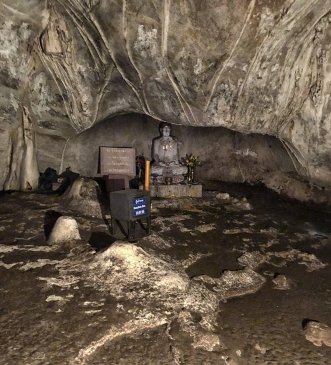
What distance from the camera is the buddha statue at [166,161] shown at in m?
11.5

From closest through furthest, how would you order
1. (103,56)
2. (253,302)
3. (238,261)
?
(253,302)
(238,261)
(103,56)

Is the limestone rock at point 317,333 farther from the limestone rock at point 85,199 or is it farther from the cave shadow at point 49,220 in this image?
the limestone rock at point 85,199

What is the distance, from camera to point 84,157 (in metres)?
13.2

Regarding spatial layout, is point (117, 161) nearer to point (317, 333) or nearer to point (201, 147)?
point (201, 147)

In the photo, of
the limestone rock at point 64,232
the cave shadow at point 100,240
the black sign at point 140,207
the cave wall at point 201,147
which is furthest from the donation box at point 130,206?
the cave wall at point 201,147

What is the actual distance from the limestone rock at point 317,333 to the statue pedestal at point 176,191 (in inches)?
262

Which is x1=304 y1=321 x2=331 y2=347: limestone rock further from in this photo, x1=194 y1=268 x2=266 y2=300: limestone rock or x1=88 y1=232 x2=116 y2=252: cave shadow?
x1=88 y1=232 x2=116 y2=252: cave shadow

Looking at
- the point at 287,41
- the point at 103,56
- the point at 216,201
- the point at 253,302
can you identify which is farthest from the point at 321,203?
the point at 103,56

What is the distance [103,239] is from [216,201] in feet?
15.7

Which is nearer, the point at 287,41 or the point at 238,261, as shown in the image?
the point at 238,261

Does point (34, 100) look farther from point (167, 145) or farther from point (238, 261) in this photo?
point (238, 261)

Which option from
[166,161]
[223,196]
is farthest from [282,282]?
[166,161]

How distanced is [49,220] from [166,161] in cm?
522

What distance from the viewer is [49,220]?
26.4ft
